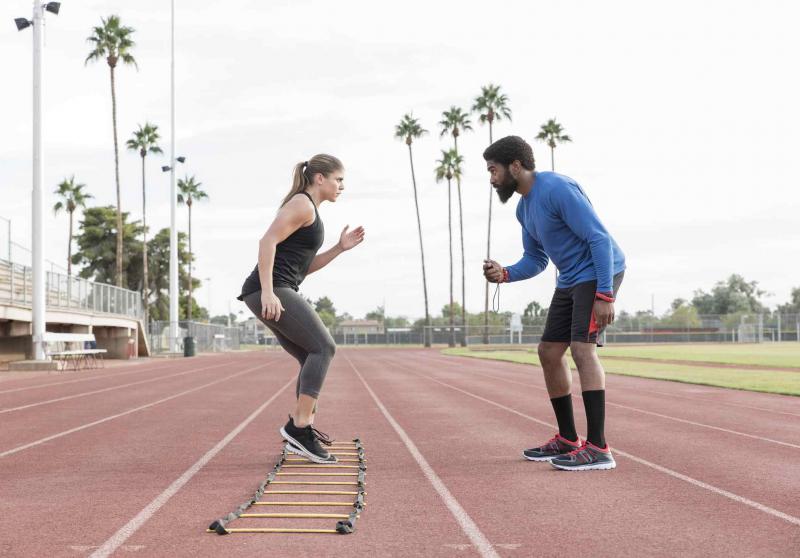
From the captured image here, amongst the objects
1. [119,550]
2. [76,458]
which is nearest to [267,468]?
[76,458]

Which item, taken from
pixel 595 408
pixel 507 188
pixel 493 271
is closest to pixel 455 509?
pixel 595 408

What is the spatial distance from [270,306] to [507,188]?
190cm

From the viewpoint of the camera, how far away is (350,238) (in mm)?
6141

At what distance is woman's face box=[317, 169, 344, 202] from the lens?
5871mm

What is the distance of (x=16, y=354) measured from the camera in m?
26.2

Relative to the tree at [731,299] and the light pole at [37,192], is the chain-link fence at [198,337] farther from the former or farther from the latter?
the tree at [731,299]

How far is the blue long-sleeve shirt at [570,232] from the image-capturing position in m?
5.34

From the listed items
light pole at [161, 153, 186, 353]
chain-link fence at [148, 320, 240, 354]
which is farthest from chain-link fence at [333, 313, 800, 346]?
light pole at [161, 153, 186, 353]

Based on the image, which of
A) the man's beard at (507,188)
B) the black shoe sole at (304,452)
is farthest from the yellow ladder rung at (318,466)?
the man's beard at (507,188)

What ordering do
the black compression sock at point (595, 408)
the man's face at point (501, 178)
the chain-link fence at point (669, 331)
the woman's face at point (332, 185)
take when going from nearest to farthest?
1. the black compression sock at point (595, 408)
2. the man's face at point (501, 178)
3. the woman's face at point (332, 185)
4. the chain-link fence at point (669, 331)

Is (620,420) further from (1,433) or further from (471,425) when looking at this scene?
(1,433)

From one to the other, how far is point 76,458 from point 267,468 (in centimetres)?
176

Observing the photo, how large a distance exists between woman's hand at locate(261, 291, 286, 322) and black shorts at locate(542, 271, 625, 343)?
1.93 meters

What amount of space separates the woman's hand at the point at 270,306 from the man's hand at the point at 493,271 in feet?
5.31
